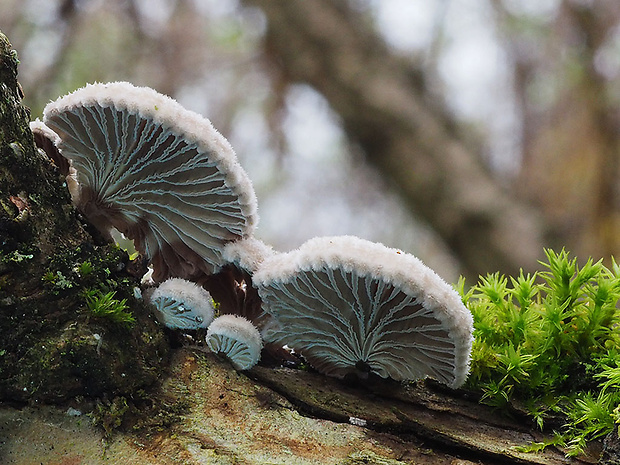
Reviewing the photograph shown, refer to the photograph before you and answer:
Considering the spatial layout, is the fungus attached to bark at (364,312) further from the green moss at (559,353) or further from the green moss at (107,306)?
the green moss at (107,306)

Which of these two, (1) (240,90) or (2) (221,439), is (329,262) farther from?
(1) (240,90)

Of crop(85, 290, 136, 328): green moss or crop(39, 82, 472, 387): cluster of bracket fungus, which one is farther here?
crop(85, 290, 136, 328): green moss

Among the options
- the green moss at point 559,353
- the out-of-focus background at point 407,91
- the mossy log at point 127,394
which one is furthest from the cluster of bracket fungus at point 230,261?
the out-of-focus background at point 407,91

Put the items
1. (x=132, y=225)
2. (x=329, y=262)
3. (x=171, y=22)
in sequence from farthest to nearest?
1. (x=171, y=22)
2. (x=132, y=225)
3. (x=329, y=262)

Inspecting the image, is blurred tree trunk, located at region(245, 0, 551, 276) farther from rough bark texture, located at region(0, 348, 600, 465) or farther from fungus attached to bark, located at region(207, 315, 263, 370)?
fungus attached to bark, located at region(207, 315, 263, 370)

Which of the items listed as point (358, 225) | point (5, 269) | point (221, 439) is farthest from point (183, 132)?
point (358, 225)

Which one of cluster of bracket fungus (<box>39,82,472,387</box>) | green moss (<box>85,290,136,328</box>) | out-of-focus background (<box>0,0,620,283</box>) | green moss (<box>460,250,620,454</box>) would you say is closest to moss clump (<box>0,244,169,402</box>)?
green moss (<box>85,290,136,328</box>)
